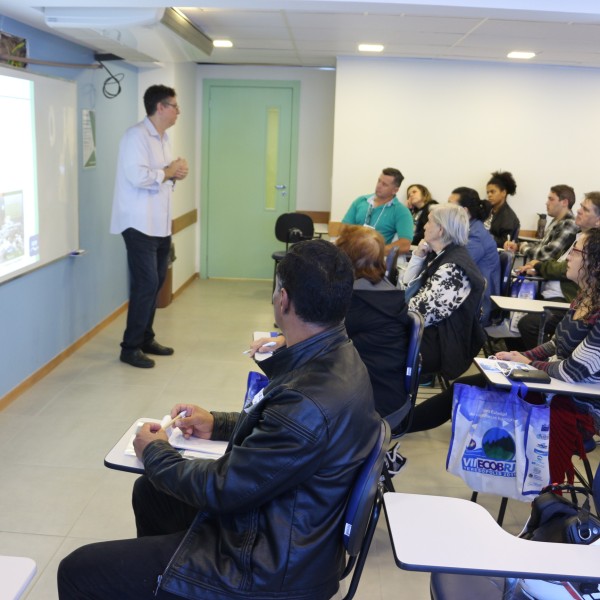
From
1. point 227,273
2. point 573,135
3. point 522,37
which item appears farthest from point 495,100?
point 227,273

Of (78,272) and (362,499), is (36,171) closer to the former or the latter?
(78,272)

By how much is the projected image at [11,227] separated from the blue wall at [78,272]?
0.18 m

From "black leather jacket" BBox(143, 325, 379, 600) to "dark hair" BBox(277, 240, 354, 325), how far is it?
0.38 feet

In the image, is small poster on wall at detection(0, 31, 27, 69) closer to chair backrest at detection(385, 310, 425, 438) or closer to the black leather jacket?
chair backrest at detection(385, 310, 425, 438)

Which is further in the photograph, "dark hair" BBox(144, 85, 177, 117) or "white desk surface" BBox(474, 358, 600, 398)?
"dark hair" BBox(144, 85, 177, 117)

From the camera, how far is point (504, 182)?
648 cm

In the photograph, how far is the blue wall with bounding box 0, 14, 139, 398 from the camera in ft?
13.2

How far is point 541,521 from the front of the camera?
1.72 m

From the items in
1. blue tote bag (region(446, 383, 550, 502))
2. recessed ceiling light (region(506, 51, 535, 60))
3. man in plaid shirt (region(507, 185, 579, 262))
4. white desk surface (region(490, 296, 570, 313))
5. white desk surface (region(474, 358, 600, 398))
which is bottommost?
blue tote bag (region(446, 383, 550, 502))

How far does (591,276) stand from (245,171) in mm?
5274

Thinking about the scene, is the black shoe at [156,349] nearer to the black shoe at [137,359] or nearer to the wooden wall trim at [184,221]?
the black shoe at [137,359]

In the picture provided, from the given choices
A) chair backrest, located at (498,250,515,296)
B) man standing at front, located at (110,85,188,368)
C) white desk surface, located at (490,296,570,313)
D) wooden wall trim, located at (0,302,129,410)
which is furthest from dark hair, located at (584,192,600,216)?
wooden wall trim, located at (0,302,129,410)

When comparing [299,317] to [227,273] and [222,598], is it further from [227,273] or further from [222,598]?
[227,273]

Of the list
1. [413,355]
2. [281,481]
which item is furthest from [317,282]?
[413,355]
